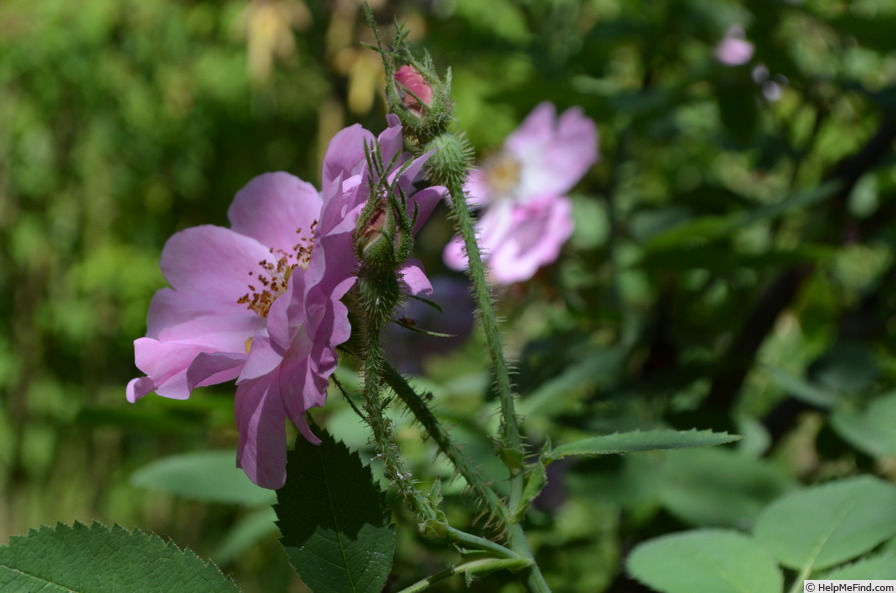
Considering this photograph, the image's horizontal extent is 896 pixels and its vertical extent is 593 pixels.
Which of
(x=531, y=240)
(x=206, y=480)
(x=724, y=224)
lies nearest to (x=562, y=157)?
(x=531, y=240)

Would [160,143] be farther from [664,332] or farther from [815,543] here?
[815,543]

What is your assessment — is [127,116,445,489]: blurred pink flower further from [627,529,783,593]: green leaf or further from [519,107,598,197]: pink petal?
[519,107,598,197]: pink petal

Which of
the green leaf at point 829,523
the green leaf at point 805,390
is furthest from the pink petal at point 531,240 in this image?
the green leaf at point 829,523

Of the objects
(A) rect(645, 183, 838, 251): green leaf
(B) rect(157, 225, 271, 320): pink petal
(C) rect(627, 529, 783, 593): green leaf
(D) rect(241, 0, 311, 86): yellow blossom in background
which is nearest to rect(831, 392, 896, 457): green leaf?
(A) rect(645, 183, 838, 251): green leaf

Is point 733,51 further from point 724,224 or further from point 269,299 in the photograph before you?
point 269,299

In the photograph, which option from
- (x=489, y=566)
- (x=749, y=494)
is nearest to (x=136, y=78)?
(x=749, y=494)

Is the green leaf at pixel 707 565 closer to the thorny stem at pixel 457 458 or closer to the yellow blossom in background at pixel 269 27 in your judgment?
the thorny stem at pixel 457 458
